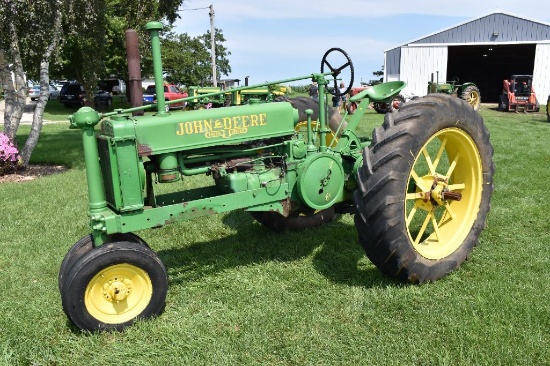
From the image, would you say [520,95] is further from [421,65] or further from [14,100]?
[14,100]

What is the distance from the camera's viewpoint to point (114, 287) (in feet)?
9.76

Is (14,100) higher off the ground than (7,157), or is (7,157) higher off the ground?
(14,100)

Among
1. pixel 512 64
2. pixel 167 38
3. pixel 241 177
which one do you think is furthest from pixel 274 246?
pixel 512 64

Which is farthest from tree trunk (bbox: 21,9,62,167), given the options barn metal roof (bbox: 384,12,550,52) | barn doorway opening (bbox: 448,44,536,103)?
barn doorway opening (bbox: 448,44,536,103)

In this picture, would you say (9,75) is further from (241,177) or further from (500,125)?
(500,125)

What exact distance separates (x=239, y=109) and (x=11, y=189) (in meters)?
5.34

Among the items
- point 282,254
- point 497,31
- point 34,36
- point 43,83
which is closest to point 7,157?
point 43,83

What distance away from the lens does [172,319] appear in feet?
10.3

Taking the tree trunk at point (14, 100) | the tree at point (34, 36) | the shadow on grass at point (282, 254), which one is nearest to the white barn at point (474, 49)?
the tree at point (34, 36)

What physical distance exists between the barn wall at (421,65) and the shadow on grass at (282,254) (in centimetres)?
2381

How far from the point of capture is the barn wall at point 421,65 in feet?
88.0

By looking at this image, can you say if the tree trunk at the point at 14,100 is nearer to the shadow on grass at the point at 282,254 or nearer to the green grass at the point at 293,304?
the green grass at the point at 293,304

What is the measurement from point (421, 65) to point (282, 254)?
1004 inches

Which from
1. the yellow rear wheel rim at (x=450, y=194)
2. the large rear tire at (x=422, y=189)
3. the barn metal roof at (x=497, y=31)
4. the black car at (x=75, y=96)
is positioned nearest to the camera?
the large rear tire at (x=422, y=189)
